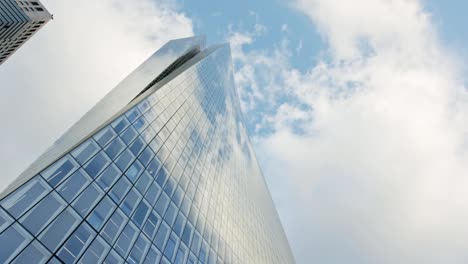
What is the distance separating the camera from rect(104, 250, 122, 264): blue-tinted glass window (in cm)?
2455

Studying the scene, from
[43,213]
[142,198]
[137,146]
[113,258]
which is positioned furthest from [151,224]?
[43,213]

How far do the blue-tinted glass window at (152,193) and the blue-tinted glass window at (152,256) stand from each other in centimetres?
472

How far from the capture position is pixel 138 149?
35531mm

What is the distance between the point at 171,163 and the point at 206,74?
53526mm

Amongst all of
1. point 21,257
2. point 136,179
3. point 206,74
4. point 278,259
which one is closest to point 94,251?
point 21,257

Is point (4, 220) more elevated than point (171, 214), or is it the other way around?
point (171, 214)

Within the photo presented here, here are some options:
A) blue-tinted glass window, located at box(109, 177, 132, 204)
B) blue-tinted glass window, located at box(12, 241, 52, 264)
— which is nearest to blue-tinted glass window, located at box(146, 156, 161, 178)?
blue-tinted glass window, located at box(109, 177, 132, 204)

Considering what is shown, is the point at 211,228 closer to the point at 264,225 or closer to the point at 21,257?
→ the point at 21,257

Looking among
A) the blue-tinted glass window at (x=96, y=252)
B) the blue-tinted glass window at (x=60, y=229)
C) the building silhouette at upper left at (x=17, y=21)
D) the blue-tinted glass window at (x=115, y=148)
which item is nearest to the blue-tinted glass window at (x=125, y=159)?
the blue-tinted glass window at (x=115, y=148)

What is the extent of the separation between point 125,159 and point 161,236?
25.7 feet

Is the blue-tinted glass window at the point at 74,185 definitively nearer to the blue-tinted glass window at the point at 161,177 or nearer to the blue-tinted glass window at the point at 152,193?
the blue-tinted glass window at the point at 152,193

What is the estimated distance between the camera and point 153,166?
37.4 m

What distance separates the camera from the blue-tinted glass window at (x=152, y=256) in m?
29.6

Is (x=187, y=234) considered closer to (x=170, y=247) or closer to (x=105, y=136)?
(x=170, y=247)
